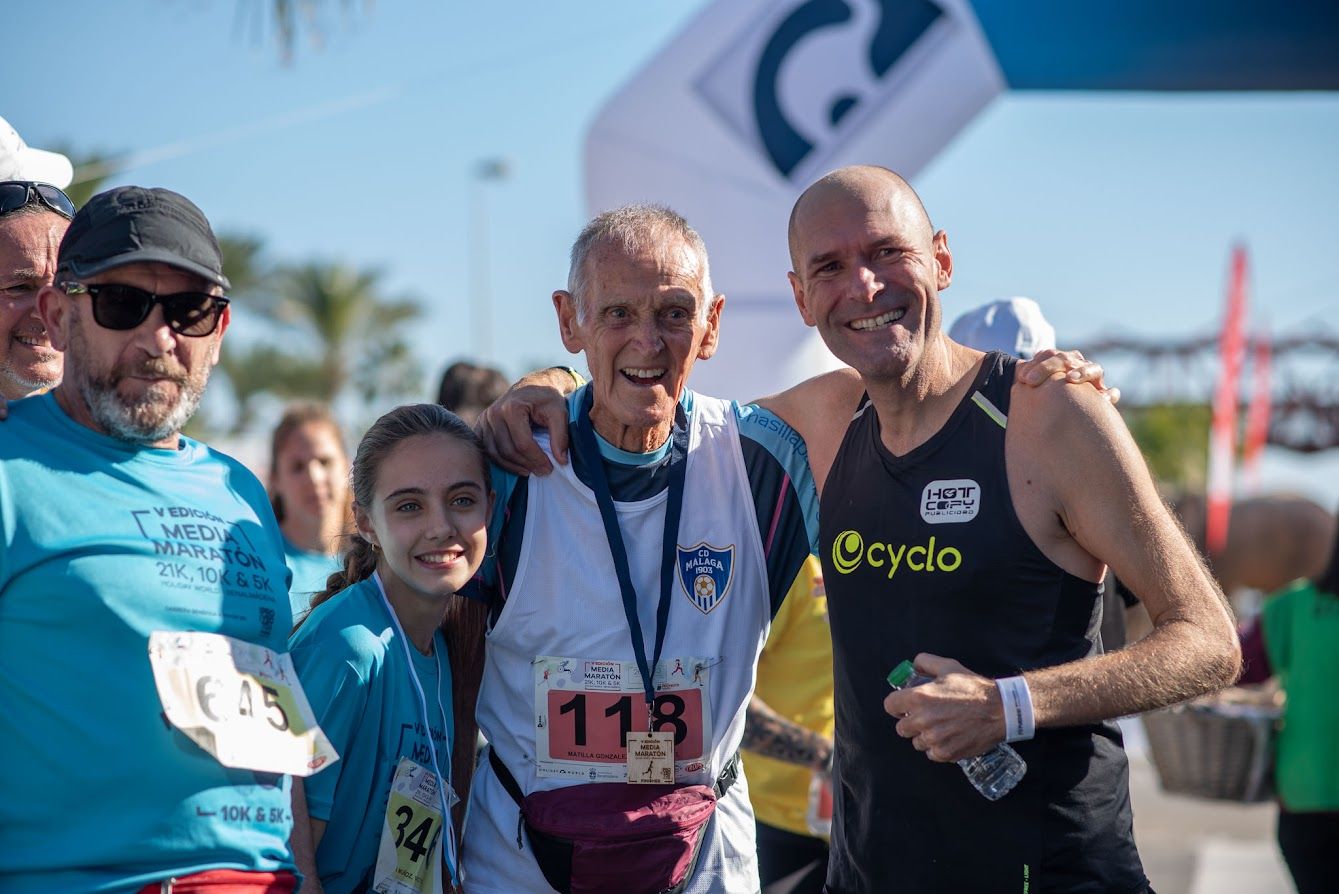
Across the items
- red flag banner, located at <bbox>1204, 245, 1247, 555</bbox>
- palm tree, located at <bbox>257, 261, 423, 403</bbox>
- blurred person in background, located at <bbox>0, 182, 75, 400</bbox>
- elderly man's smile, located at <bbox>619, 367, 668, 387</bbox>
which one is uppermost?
palm tree, located at <bbox>257, 261, 423, 403</bbox>

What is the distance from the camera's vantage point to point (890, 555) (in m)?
2.72

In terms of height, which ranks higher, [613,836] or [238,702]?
[238,702]

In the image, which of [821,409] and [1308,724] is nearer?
[821,409]

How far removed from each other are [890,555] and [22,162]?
2491 mm

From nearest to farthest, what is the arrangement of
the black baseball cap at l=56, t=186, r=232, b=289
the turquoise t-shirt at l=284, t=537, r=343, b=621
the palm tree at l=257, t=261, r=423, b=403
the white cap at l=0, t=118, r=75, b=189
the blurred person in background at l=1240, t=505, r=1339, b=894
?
the black baseball cap at l=56, t=186, r=232, b=289 < the white cap at l=0, t=118, r=75, b=189 < the blurred person in background at l=1240, t=505, r=1339, b=894 < the turquoise t-shirt at l=284, t=537, r=343, b=621 < the palm tree at l=257, t=261, r=423, b=403

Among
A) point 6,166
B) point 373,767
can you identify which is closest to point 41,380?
point 6,166

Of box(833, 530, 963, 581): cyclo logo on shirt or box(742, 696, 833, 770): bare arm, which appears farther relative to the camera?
box(742, 696, 833, 770): bare arm

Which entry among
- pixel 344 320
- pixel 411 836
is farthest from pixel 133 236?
pixel 344 320

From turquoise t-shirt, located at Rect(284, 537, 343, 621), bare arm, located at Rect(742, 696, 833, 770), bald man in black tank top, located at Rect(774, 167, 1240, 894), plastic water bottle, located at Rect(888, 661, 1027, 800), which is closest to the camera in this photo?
bald man in black tank top, located at Rect(774, 167, 1240, 894)

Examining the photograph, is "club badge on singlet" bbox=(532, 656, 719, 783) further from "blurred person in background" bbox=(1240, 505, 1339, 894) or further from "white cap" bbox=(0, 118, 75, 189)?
"blurred person in background" bbox=(1240, 505, 1339, 894)

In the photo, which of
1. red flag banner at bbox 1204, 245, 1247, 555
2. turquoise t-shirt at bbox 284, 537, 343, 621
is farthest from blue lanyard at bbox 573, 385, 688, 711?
red flag banner at bbox 1204, 245, 1247, 555

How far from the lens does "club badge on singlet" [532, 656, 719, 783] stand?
2850 mm

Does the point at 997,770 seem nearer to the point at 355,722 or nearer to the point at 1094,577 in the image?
the point at 1094,577

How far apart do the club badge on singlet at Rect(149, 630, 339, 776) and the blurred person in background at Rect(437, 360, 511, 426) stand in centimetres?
224
